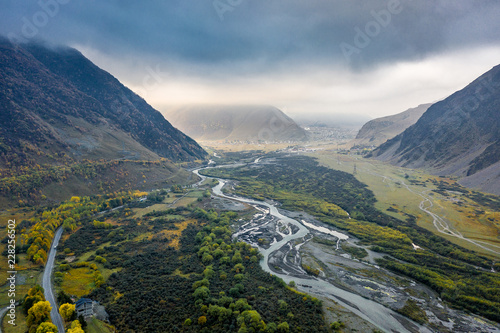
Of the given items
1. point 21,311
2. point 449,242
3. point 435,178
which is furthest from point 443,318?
point 435,178

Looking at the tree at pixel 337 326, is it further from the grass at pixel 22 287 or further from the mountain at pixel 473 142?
the mountain at pixel 473 142

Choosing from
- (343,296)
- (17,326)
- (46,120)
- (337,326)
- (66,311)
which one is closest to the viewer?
(17,326)

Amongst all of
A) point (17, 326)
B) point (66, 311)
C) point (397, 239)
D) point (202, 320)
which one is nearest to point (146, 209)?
point (66, 311)

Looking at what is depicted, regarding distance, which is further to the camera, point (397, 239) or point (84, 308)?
point (397, 239)

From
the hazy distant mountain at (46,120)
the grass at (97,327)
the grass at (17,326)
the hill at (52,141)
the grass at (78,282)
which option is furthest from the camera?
the hazy distant mountain at (46,120)

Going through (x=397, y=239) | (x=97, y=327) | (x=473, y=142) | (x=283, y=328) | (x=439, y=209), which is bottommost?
(x=283, y=328)

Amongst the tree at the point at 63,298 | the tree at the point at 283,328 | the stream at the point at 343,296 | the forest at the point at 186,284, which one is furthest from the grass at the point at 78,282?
the stream at the point at 343,296

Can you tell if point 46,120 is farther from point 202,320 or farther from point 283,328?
point 283,328

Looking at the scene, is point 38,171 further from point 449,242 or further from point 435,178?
point 435,178
